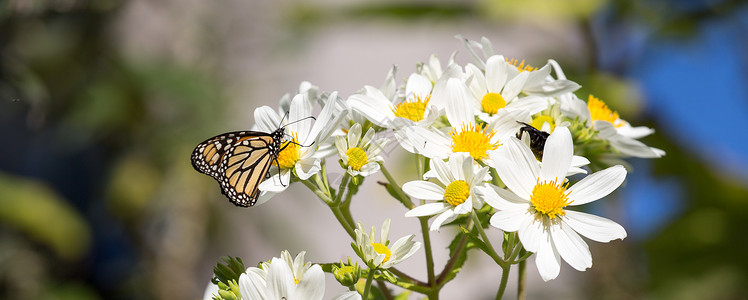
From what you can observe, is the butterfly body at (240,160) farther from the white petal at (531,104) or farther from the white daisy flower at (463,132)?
the white petal at (531,104)

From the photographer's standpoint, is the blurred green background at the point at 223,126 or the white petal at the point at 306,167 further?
the blurred green background at the point at 223,126

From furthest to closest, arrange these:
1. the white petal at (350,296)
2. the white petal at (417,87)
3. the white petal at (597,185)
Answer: the white petal at (417,87), the white petal at (597,185), the white petal at (350,296)

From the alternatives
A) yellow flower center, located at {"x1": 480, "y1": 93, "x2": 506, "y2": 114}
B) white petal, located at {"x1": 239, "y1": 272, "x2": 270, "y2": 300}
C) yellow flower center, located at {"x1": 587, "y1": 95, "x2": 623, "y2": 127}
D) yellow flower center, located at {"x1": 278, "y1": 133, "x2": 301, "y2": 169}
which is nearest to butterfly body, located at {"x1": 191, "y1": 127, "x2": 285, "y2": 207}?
yellow flower center, located at {"x1": 278, "y1": 133, "x2": 301, "y2": 169}

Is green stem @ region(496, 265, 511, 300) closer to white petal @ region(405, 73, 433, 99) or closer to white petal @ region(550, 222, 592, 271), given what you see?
white petal @ region(550, 222, 592, 271)

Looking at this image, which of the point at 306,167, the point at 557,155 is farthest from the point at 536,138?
the point at 306,167

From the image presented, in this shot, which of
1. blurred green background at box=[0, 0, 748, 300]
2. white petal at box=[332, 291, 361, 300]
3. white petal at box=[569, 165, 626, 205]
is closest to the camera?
white petal at box=[332, 291, 361, 300]

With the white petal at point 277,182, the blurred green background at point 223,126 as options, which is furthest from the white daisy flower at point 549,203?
the blurred green background at point 223,126

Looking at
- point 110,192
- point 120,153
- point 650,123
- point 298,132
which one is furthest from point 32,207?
point 650,123
